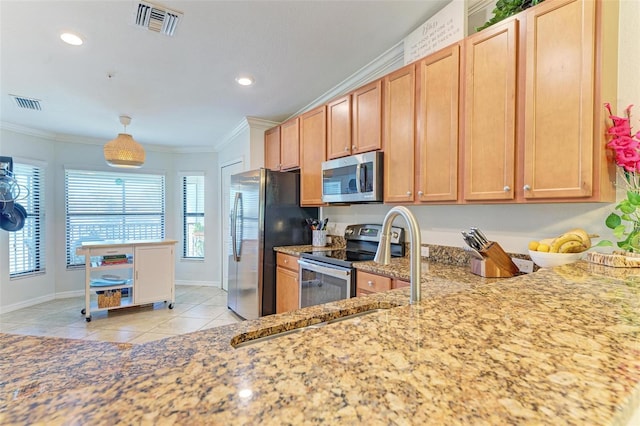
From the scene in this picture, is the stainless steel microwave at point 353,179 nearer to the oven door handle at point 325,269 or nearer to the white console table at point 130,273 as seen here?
the oven door handle at point 325,269

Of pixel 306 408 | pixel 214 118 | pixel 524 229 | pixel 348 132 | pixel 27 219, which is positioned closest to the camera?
pixel 306 408

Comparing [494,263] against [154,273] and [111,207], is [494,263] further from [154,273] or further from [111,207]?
[111,207]

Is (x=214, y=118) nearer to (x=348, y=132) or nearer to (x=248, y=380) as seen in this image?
(x=348, y=132)

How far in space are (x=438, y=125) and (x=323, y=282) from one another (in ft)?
4.75

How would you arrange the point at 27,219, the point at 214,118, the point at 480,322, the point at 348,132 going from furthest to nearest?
the point at 27,219 → the point at 214,118 → the point at 348,132 → the point at 480,322

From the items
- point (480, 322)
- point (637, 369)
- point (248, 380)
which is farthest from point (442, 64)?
point (248, 380)

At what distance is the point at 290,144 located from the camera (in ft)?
11.5

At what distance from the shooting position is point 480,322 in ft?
2.27

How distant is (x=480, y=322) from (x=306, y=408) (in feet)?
1.61

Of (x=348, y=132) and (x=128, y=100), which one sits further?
(x=128, y=100)

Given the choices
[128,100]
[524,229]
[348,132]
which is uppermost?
[128,100]

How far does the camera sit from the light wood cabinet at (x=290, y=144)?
3.36 metres

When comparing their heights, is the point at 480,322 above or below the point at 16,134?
below

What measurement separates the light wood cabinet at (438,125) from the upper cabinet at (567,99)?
39 cm
